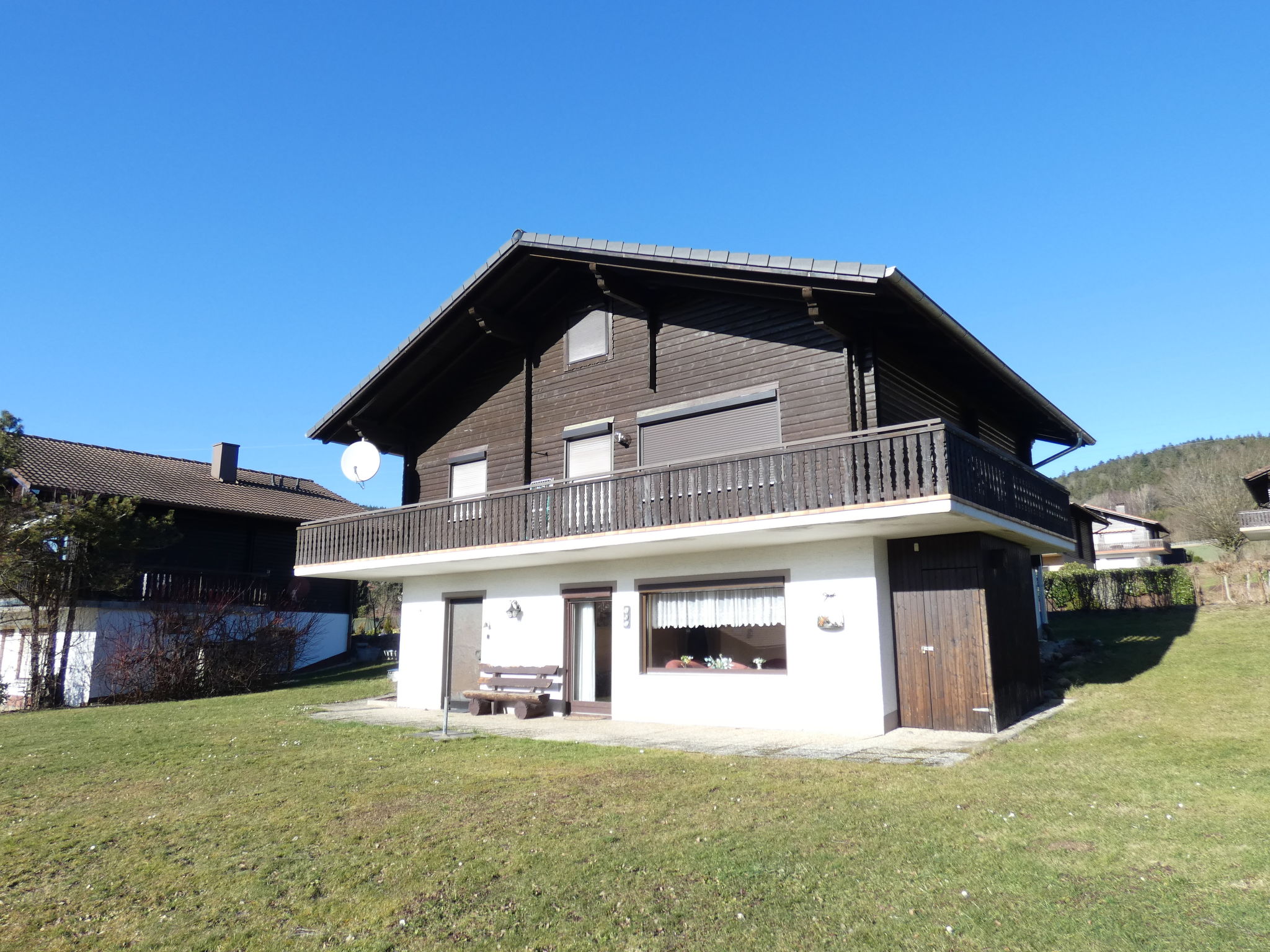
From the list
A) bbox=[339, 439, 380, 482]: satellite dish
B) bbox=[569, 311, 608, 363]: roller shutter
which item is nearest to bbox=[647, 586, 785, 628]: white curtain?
bbox=[569, 311, 608, 363]: roller shutter

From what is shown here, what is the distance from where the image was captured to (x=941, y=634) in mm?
11977

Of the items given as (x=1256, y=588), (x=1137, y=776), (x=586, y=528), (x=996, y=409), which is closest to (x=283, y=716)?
(x=586, y=528)

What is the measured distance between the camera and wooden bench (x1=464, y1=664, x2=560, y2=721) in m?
15.1

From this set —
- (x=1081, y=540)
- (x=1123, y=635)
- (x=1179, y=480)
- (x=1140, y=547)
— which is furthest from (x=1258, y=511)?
(x=1123, y=635)

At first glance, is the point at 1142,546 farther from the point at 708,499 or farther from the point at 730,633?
the point at 708,499

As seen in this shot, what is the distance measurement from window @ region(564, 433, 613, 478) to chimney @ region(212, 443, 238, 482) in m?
18.9

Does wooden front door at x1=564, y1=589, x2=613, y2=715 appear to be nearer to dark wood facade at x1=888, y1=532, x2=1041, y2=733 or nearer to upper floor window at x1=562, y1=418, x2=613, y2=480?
upper floor window at x1=562, y1=418, x2=613, y2=480

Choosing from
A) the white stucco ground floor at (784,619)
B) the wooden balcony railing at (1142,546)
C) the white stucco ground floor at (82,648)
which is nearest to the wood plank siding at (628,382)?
the white stucco ground floor at (784,619)

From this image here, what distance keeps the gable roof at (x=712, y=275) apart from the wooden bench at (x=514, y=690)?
21.7ft

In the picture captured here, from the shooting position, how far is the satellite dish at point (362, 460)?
18688mm

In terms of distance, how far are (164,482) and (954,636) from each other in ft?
82.9

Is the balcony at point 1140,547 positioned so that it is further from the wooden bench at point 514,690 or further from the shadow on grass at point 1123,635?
the wooden bench at point 514,690

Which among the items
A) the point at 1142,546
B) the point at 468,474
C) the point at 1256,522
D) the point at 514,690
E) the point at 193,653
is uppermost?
the point at 1142,546

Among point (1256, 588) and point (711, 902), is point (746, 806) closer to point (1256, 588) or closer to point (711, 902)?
point (711, 902)
